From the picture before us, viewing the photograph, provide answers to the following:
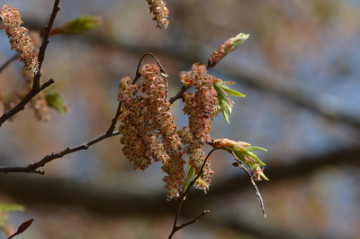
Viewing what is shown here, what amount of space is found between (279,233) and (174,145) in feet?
17.4

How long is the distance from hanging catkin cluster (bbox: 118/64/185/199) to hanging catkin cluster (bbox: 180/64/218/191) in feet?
0.13

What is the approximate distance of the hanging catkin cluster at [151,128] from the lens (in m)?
1.23

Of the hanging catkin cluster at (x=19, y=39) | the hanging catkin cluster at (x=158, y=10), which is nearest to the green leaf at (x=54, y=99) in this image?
the hanging catkin cluster at (x=19, y=39)

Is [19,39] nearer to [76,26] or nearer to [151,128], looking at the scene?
[151,128]

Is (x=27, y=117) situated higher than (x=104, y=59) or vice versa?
(x=104, y=59)

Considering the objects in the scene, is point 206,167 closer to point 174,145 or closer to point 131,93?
point 174,145

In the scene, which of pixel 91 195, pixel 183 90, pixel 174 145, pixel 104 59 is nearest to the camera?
pixel 174 145

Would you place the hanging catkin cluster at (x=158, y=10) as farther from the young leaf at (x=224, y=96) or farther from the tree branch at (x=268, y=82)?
the tree branch at (x=268, y=82)

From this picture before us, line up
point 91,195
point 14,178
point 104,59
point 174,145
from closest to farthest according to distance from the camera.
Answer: point 174,145 < point 14,178 < point 91,195 < point 104,59

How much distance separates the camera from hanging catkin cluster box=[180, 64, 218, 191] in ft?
4.12

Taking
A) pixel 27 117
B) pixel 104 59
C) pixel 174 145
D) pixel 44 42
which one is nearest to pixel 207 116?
pixel 174 145

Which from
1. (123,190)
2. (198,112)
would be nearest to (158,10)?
(198,112)

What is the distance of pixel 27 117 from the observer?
11320 millimetres

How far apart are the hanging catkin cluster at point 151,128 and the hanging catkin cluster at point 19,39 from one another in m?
0.24
